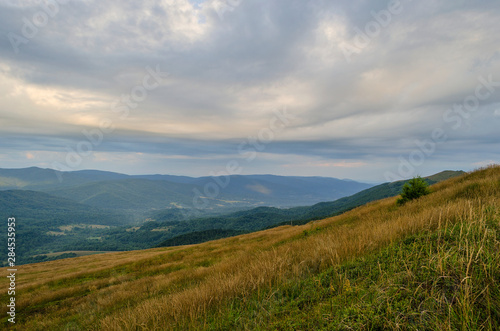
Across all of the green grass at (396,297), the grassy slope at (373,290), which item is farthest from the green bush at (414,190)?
the green grass at (396,297)

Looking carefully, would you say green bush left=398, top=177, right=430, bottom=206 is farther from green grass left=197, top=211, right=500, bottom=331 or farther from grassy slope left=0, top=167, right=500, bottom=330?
green grass left=197, top=211, right=500, bottom=331

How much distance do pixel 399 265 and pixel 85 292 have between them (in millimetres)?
17786

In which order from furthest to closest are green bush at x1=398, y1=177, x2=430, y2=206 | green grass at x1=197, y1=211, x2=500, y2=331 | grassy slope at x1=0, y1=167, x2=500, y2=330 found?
green bush at x1=398, y1=177, x2=430, y2=206 < grassy slope at x1=0, y1=167, x2=500, y2=330 < green grass at x1=197, y1=211, x2=500, y2=331

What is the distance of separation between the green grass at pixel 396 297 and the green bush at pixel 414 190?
15.2 meters

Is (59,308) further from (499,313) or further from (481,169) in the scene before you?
(481,169)

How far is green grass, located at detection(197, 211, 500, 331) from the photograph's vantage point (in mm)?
2410

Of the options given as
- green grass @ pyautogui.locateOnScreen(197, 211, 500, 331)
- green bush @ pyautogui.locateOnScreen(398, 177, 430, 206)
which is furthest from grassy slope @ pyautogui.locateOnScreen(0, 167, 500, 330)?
green bush @ pyautogui.locateOnScreen(398, 177, 430, 206)

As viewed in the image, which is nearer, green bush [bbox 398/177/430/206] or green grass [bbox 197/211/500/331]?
green grass [bbox 197/211/500/331]

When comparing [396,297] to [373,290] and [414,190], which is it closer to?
[373,290]

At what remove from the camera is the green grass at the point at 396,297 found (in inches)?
94.9

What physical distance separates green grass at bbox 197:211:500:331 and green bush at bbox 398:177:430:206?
1516 centimetres

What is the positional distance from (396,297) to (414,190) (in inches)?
744

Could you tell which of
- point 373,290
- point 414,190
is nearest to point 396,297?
point 373,290

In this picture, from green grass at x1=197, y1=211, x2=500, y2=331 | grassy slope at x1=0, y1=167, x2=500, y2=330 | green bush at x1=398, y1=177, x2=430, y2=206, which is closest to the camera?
green grass at x1=197, y1=211, x2=500, y2=331
